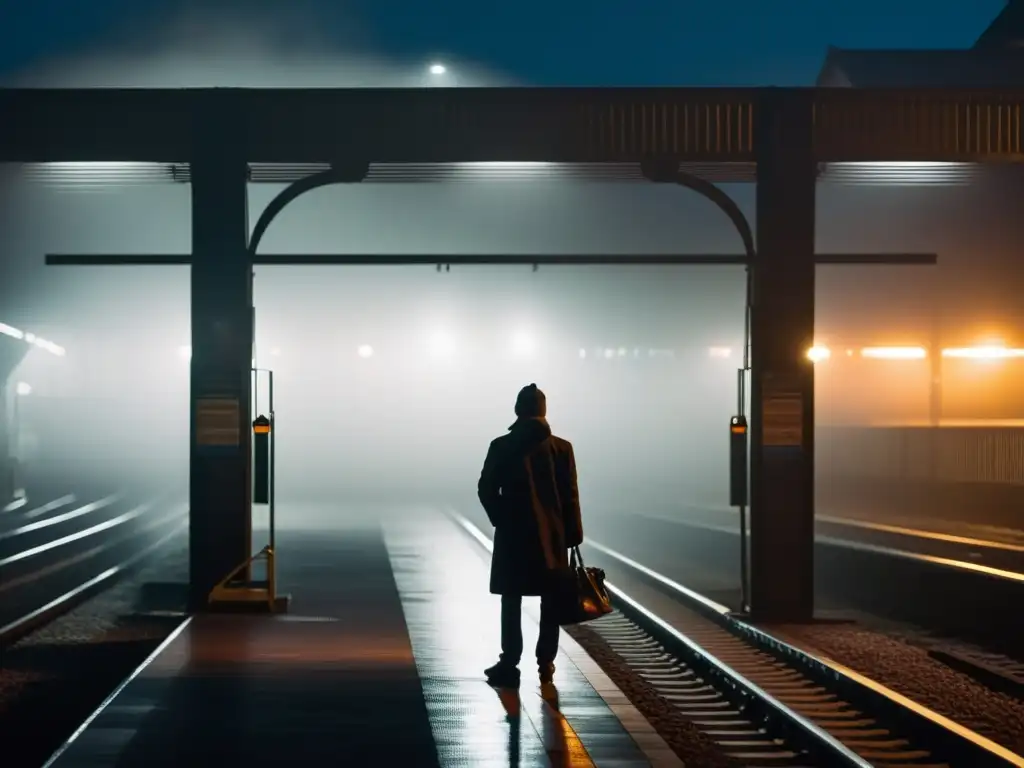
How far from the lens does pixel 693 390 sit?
63719 millimetres

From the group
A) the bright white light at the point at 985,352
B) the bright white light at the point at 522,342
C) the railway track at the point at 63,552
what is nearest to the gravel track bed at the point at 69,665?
the railway track at the point at 63,552

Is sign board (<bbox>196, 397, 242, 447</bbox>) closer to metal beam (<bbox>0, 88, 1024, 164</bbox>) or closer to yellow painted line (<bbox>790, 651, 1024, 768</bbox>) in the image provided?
metal beam (<bbox>0, 88, 1024, 164</bbox>)

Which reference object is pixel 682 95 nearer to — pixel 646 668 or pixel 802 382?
pixel 802 382

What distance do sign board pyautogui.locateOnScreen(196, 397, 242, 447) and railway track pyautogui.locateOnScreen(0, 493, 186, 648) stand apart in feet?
8.65

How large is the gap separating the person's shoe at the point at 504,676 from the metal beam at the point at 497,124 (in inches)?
262

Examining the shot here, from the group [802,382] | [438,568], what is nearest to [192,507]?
[802,382]

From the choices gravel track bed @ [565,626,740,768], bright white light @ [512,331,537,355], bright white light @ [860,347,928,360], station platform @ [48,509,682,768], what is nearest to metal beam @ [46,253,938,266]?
station platform @ [48,509,682,768]

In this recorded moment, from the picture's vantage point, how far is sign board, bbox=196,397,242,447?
15242 mm

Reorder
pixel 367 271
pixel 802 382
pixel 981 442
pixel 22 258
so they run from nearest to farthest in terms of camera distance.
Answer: pixel 802 382, pixel 981 442, pixel 22 258, pixel 367 271

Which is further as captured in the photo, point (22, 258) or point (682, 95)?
point (22, 258)

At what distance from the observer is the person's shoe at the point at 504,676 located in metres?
9.92

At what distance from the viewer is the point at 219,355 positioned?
50.0 feet

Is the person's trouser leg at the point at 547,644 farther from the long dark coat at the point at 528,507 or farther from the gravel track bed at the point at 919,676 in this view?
the gravel track bed at the point at 919,676

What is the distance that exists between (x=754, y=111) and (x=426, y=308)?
4838 cm
